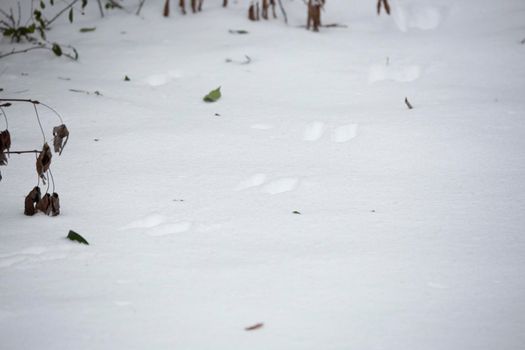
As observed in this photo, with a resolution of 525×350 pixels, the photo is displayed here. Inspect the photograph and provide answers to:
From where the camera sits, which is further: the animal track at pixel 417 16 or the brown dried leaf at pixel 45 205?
the animal track at pixel 417 16

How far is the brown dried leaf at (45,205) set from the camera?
1133 mm

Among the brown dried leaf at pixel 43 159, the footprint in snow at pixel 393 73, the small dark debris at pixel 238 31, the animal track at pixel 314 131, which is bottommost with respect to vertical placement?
the animal track at pixel 314 131

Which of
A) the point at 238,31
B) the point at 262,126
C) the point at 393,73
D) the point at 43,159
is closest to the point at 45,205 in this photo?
the point at 43,159

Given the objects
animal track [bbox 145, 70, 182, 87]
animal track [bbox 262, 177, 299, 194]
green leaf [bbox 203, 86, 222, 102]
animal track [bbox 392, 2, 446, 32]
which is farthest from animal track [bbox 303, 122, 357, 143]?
animal track [bbox 392, 2, 446, 32]

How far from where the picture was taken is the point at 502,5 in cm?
262

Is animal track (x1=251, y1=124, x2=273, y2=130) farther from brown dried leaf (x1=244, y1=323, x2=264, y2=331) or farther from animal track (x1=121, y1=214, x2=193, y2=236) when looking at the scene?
brown dried leaf (x1=244, y1=323, x2=264, y2=331)

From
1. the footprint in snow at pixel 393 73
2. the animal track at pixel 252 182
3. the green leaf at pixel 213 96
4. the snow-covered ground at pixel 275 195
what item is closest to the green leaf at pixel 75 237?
the snow-covered ground at pixel 275 195

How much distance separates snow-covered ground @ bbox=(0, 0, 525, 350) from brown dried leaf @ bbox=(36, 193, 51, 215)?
0.03m

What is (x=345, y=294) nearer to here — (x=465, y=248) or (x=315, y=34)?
(x=465, y=248)

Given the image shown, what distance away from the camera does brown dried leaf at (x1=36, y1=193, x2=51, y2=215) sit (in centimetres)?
113

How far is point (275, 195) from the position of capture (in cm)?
130

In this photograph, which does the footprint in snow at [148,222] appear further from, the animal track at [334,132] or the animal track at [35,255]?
the animal track at [334,132]

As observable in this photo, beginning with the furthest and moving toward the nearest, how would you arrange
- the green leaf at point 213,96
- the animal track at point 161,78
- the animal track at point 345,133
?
the animal track at point 161,78 < the green leaf at point 213,96 < the animal track at point 345,133

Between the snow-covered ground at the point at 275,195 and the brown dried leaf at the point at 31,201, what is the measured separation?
0.06ft
